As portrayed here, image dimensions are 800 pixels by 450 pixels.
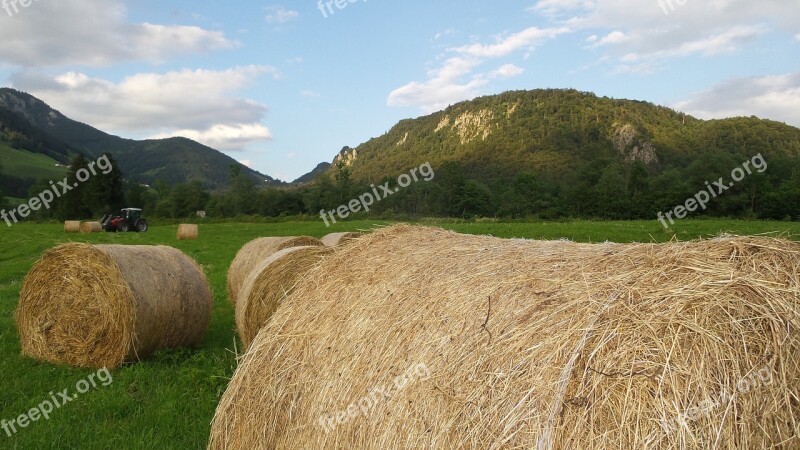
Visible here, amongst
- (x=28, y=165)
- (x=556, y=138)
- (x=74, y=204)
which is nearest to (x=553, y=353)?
(x=74, y=204)

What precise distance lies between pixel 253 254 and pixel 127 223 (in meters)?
34.6

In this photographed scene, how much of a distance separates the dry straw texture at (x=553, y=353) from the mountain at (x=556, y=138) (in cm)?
7395

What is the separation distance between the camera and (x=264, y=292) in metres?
8.68

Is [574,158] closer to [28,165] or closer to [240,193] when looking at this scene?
[240,193]

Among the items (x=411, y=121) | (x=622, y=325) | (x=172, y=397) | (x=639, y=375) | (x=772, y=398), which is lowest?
(x=172, y=397)

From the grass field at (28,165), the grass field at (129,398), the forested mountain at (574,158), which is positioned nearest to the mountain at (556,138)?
the forested mountain at (574,158)

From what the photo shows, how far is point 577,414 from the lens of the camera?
2.53 meters

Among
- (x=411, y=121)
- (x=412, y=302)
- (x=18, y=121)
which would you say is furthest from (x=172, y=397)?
(x=18, y=121)

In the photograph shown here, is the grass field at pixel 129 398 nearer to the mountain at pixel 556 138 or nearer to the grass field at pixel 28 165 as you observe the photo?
the mountain at pixel 556 138

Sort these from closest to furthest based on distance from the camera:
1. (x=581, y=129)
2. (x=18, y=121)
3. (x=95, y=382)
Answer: (x=95, y=382) < (x=581, y=129) < (x=18, y=121)

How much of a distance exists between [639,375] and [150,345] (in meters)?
7.42

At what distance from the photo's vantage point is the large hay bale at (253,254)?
1236cm

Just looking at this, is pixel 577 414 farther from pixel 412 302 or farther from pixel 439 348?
pixel 412 302

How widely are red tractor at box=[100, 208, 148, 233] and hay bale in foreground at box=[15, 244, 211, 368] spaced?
118 feet
